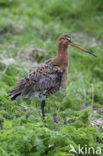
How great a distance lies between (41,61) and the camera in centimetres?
794

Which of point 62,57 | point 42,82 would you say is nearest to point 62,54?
point 62,57

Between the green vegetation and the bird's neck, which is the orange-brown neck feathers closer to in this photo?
the bird's neck

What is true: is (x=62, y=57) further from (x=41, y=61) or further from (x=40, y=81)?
(x=41, y=61)

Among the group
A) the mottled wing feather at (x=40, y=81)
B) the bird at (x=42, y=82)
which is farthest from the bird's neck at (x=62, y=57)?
the mottled wing feather at (x=40, y=81)

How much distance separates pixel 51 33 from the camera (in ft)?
→ 30.9

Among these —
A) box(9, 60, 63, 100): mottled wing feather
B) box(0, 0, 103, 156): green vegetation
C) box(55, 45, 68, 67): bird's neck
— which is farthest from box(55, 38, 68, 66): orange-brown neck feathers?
box(0, 0, 103, 156): green vegetation

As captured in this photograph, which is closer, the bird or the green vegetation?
the green vegetation

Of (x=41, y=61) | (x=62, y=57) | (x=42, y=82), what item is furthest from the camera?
(x=41, y=61)

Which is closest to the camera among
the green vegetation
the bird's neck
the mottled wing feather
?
the green vegetation

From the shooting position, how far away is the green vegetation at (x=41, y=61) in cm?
408

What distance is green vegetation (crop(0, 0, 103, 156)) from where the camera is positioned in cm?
408

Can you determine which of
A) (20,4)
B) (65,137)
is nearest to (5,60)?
(65,137)

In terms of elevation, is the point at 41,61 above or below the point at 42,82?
above

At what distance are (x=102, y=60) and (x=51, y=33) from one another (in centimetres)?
175
